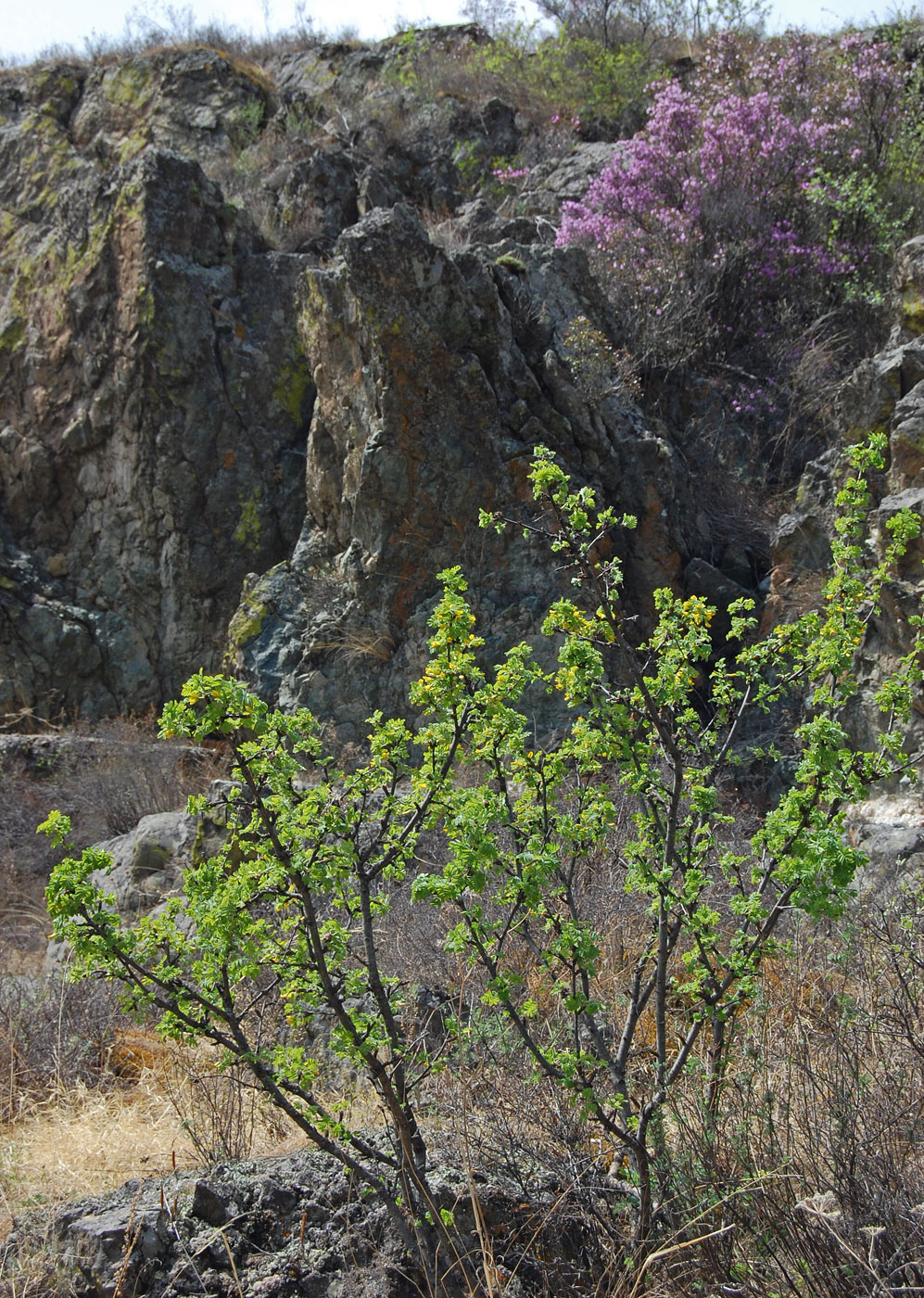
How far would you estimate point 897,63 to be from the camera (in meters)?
12.5

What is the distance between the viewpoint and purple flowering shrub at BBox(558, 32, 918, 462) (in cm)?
1074

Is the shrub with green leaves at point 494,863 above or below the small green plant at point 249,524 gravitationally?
below

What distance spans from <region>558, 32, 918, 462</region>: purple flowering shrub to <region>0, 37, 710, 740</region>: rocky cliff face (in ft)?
3.66

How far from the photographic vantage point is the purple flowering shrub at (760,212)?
35.2 ft

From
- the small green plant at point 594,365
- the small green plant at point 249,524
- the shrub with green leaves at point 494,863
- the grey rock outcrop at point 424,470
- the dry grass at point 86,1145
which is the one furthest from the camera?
the small green plant at point 249,524

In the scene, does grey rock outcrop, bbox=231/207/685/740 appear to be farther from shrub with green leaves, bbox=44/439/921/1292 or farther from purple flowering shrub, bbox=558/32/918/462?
shrub with green leaves, bbox=44/439/921/1292

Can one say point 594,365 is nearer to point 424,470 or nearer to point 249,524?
point 424,470

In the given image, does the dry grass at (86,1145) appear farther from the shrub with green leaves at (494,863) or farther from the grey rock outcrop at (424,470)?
the grey rock outcrop at (424,470)

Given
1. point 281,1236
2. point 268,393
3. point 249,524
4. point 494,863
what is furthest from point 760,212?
point 281,1236

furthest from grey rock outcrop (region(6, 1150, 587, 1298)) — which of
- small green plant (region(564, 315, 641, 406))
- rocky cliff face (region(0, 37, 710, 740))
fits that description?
small green plant (region(564, 315, 641, 406))

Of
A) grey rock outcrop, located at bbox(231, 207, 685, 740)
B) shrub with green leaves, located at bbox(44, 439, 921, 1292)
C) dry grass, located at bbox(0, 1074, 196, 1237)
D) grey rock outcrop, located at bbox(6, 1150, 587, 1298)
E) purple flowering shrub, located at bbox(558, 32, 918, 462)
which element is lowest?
dry grass, located at bbox(0, 1074, 196, 1237)

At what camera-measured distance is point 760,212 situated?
11.3 meters

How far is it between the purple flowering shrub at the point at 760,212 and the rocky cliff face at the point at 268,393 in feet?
3.66

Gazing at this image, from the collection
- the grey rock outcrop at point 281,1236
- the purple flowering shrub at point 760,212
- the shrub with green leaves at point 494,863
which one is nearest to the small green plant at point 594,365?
the purple flowering shrub at point 760,212
